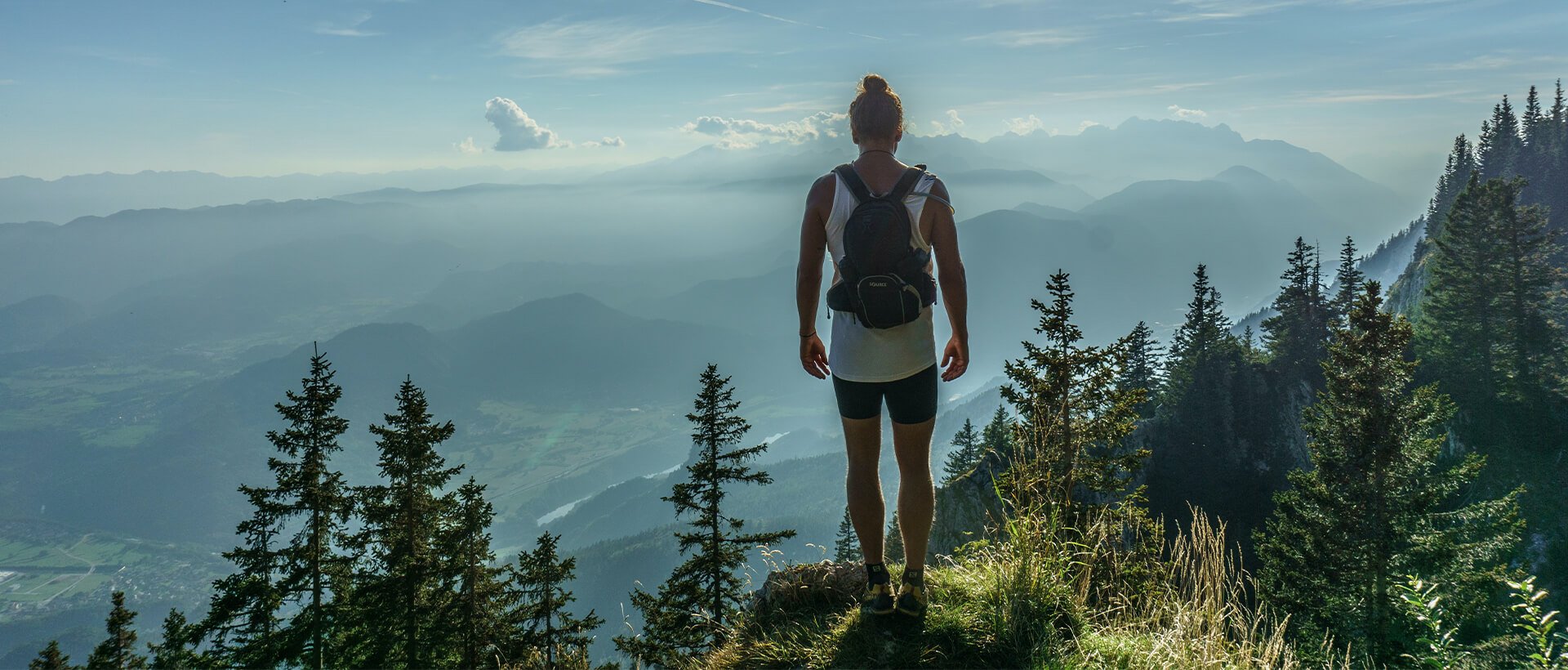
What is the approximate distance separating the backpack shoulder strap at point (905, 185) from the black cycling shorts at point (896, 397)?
1.09 meters

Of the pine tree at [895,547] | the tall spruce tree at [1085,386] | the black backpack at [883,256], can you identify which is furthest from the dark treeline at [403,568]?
the black backpack at [883,256]

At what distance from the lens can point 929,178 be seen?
15.1ft

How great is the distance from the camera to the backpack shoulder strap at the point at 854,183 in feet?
14.6

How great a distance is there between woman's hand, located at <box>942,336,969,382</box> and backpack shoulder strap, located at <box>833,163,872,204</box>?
112 cm

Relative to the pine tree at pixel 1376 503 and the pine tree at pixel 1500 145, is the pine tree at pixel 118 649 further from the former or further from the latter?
the pine tree at pixel 1500 145

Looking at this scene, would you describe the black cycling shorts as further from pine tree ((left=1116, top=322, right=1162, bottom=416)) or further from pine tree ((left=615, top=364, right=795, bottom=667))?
pine tree ((left=1116, top=322, right=1162, bottom=416))

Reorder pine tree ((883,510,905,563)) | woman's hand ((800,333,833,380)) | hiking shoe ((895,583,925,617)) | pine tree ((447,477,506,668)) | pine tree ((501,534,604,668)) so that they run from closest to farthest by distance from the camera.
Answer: hiking shoe ((895,583,925,617)) → woman's hand ((800,333,833,380)) → pine tree ((883,510,905,563)) → pine tree ((447,477,506,668)) → pine tree ((501,534,604,668))

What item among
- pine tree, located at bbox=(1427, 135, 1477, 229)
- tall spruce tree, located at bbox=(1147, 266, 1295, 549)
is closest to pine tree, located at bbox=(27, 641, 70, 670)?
tall spruce tree, located at bbox=(1147, 266, 1295, 549)

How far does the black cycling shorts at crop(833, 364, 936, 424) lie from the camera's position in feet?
15.4

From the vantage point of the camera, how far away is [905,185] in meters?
4.47

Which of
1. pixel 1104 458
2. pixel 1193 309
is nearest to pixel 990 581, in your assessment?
pixel 1104 458

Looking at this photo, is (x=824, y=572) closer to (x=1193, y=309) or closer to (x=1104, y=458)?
(x=1104, y=458)

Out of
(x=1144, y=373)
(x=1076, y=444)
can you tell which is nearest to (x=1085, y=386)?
(x=1076, y=444)

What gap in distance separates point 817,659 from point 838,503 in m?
165
